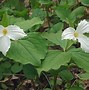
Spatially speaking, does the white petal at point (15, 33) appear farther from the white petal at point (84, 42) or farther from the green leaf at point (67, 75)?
the green leaf at point (67, 75)

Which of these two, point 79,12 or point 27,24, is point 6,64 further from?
point 79,12

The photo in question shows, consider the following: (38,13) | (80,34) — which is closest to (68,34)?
(80,34)

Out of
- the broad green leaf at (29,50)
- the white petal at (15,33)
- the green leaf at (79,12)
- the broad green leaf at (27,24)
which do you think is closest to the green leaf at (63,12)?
the green leaf at (79,12)

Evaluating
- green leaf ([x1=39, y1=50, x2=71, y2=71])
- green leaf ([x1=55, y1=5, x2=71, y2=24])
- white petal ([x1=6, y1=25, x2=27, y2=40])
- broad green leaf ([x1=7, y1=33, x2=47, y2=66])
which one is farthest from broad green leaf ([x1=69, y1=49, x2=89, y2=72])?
green leaf ([x1=55, y1=5, x2=71, y2=24])

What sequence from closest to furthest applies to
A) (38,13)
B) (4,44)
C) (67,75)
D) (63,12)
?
(4,44) → (67,75) → (63,12) → (38,13)

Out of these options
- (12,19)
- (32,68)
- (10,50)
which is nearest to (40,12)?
(12,19)
